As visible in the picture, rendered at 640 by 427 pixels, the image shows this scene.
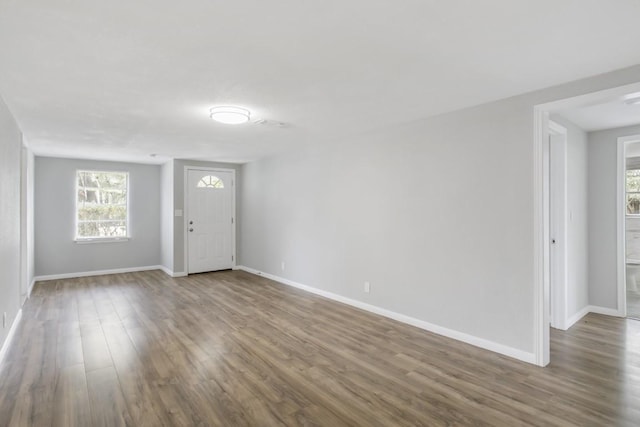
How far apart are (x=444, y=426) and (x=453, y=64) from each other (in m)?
2.39

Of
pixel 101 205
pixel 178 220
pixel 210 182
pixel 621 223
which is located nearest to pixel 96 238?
pixel 101 205

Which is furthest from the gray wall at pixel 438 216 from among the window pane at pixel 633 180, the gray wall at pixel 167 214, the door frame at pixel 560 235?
the window pane at pixel 633 180

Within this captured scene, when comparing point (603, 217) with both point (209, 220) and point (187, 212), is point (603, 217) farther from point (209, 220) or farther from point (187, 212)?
point (187, 212)

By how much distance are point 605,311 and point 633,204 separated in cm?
291

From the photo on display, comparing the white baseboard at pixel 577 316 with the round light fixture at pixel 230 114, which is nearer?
the round light fixture at pixel 230 114

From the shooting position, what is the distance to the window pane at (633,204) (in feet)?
19.2

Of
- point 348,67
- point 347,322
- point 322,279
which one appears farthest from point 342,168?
point 348,67

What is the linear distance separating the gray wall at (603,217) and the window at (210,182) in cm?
640

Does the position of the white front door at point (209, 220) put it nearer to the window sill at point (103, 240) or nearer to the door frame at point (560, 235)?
the window sill at point (103, 240)

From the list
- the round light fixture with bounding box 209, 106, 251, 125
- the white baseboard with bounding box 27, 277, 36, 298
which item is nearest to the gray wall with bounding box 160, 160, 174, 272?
the white baseboard with bounding box 27, 277, 36, 298

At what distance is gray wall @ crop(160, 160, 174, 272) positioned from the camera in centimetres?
668

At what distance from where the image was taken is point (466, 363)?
2877mm

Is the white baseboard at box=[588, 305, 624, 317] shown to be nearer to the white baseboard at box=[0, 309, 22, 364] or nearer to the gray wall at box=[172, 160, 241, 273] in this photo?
the white baseboard at box=[0, 309, 22, 364]

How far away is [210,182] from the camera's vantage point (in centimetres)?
710
